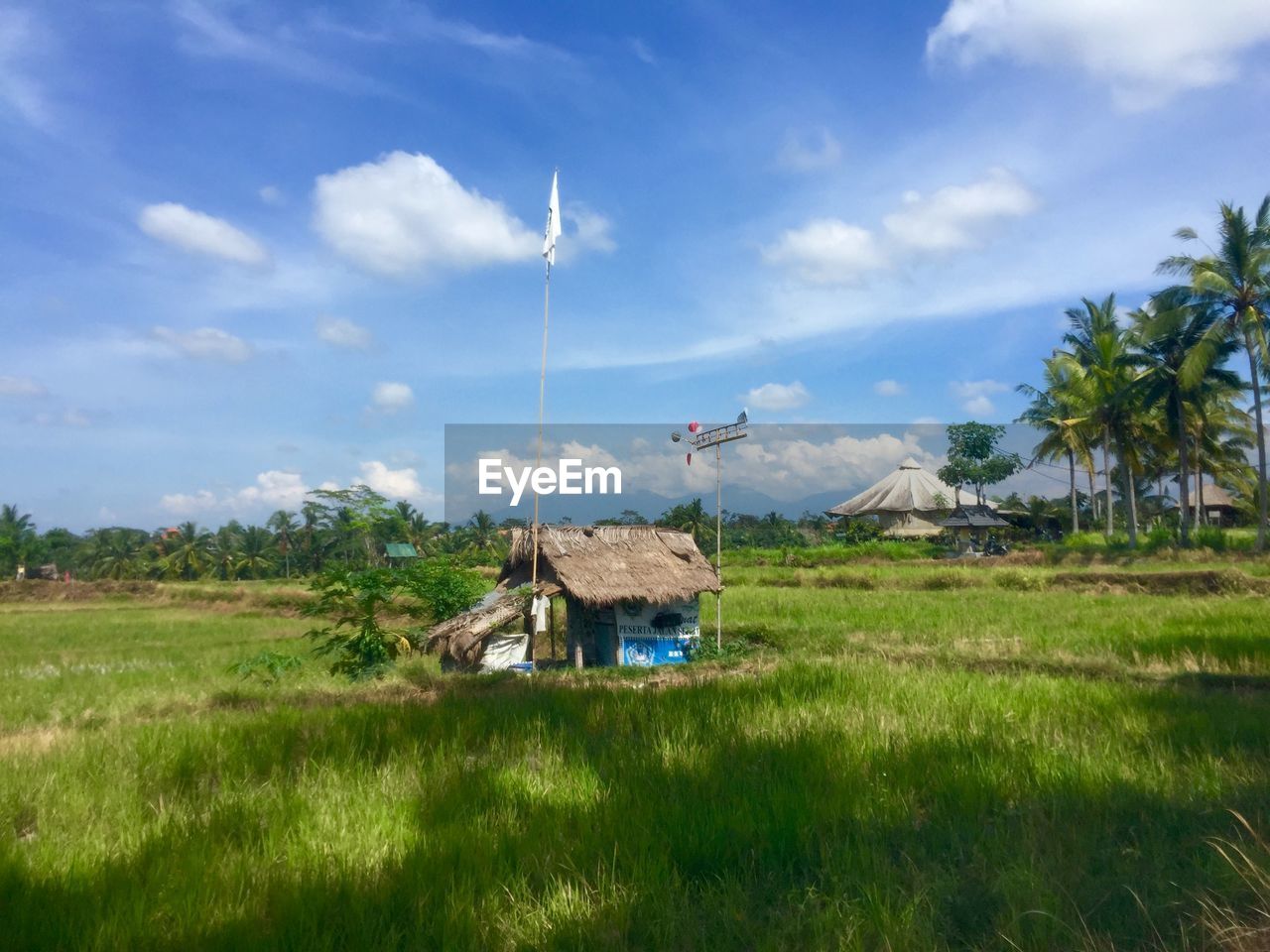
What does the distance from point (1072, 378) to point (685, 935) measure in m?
33.3

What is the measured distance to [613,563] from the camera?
1416 cm

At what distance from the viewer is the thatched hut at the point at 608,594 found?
13359 mm

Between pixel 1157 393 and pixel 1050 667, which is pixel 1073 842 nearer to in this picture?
pixel 1050 667

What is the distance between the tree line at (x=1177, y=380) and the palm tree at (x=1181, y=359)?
0.03 metres

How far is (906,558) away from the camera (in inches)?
1220

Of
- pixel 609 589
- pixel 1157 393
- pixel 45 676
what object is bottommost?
pixel 45 676

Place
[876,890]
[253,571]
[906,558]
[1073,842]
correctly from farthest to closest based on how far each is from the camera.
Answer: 1. [253,571]
2. [906,558]
3. [1073,842]
4. [876,890]

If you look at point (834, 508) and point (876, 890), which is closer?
point (876, 890)

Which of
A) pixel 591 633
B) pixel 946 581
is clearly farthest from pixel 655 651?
pixel 946 581

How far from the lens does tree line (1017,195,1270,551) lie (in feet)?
81.3

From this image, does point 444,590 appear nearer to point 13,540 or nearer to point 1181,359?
point 1181,359

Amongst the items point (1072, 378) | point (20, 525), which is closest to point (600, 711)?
point (1072, 378)

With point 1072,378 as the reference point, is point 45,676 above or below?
below

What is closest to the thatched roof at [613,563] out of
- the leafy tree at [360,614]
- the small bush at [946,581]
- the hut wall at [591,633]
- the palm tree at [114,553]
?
the hut wall at [591,633]
